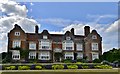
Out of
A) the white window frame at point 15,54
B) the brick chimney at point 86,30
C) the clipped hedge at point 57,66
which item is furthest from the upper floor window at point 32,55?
the brick chimney at point 86,30

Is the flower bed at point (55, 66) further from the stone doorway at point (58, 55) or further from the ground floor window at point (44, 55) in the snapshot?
the ground floor window at point (44, 55)

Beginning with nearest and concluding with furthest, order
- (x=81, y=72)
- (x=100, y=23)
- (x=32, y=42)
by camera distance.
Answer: (x=81, y=72) → (x=100, y=23) → (x=32, y=42)

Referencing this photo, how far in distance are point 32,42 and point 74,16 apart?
1943 mm

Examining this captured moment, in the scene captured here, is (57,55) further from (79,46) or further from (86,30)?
(86,30)

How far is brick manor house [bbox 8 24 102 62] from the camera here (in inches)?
300

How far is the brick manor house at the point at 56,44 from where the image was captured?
7609 millimetres

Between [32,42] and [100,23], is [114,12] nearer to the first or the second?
[100,23]

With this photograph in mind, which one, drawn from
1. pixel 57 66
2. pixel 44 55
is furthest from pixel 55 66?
pixel 44 55

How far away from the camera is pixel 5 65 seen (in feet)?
22.0

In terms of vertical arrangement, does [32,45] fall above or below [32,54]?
above

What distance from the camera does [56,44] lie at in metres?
7.93

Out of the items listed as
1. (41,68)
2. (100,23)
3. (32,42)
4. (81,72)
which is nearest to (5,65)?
(41,68)

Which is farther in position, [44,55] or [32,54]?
[44,55]

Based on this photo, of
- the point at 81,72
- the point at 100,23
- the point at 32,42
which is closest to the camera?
the point at 81,72
